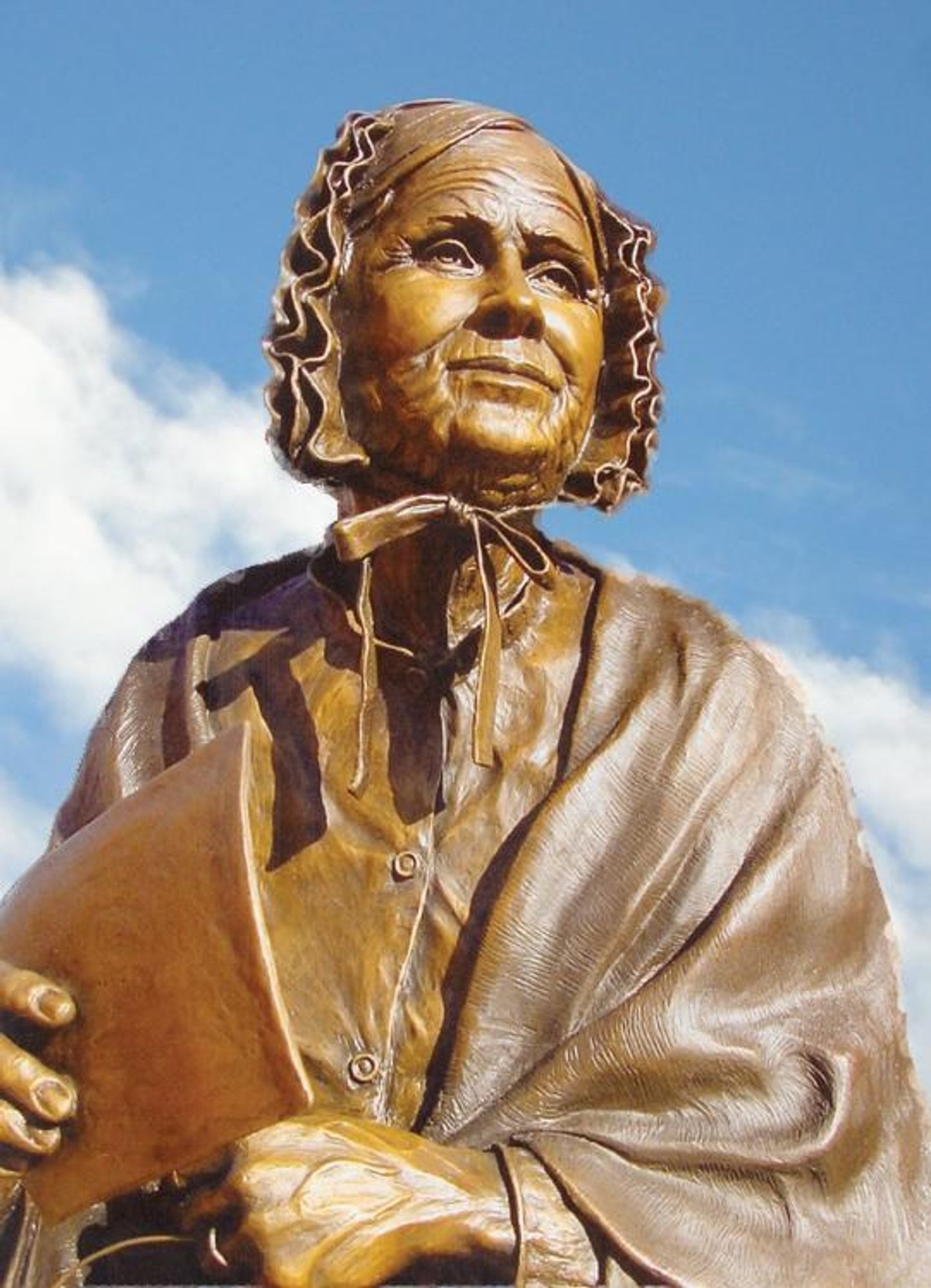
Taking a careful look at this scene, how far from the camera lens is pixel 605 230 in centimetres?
540

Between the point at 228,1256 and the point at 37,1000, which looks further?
the point at 37,1000

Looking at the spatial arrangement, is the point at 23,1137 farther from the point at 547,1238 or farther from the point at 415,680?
the point at 415,680

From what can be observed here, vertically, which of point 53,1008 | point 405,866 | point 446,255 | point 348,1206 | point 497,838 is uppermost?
point 446,255

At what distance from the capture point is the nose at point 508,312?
498cm

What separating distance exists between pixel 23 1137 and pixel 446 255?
1.99 meters

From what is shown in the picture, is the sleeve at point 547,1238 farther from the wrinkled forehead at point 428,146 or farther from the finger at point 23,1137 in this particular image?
the wrinkled forehead at point 428,146

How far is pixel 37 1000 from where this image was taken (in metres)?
4.36

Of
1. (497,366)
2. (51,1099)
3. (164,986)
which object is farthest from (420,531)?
(51,1099)

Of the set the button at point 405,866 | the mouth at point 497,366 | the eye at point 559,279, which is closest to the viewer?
the button at point 405,866

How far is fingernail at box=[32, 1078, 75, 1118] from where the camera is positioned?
429cm

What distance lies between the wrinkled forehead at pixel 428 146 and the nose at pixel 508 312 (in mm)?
351

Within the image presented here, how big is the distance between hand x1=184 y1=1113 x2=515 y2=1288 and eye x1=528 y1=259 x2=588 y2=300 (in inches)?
73.1

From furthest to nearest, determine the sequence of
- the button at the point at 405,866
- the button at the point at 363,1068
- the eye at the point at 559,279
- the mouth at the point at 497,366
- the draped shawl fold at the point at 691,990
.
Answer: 1. the eye at the point at 559,279
2. the mouth at the point at 497,366
3. the button at the point at 405,866
4. the button at the point at 363,1068
5. the draped shawl fold at the point at 691,990

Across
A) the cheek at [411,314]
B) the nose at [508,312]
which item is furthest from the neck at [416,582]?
the nose at [508,312]
